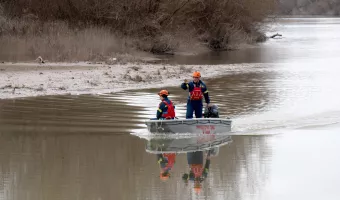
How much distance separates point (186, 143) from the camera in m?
16.2

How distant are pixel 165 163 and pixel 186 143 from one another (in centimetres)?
241

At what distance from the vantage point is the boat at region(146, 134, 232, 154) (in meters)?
15.5

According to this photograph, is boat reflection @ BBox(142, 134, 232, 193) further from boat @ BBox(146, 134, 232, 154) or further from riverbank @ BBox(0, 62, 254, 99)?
riverbank @ BBox(0, 62, 254, 99)

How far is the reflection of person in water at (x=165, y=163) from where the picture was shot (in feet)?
41.6

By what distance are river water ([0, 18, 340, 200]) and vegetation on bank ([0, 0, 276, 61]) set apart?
12.5 m

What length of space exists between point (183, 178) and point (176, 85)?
15.4 meters

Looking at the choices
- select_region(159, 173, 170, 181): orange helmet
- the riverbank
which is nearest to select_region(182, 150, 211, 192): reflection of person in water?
select_region(159, 173, 170, 181): orange helmet

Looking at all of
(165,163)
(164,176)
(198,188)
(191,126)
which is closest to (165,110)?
(191,126)

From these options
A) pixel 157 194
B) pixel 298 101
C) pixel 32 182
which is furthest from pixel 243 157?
pixel 298 101

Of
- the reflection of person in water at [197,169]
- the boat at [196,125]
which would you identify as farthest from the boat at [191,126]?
the reflection of person in water at [197,169]

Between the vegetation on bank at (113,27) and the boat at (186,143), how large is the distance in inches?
752

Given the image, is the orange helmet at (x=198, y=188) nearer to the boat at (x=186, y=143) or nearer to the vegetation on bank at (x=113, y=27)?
the boat at (x=186, y=143)

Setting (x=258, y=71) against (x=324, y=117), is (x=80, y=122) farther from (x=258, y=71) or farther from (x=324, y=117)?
(x=258, y=71)

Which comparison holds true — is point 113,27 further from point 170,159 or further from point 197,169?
point 197,169
